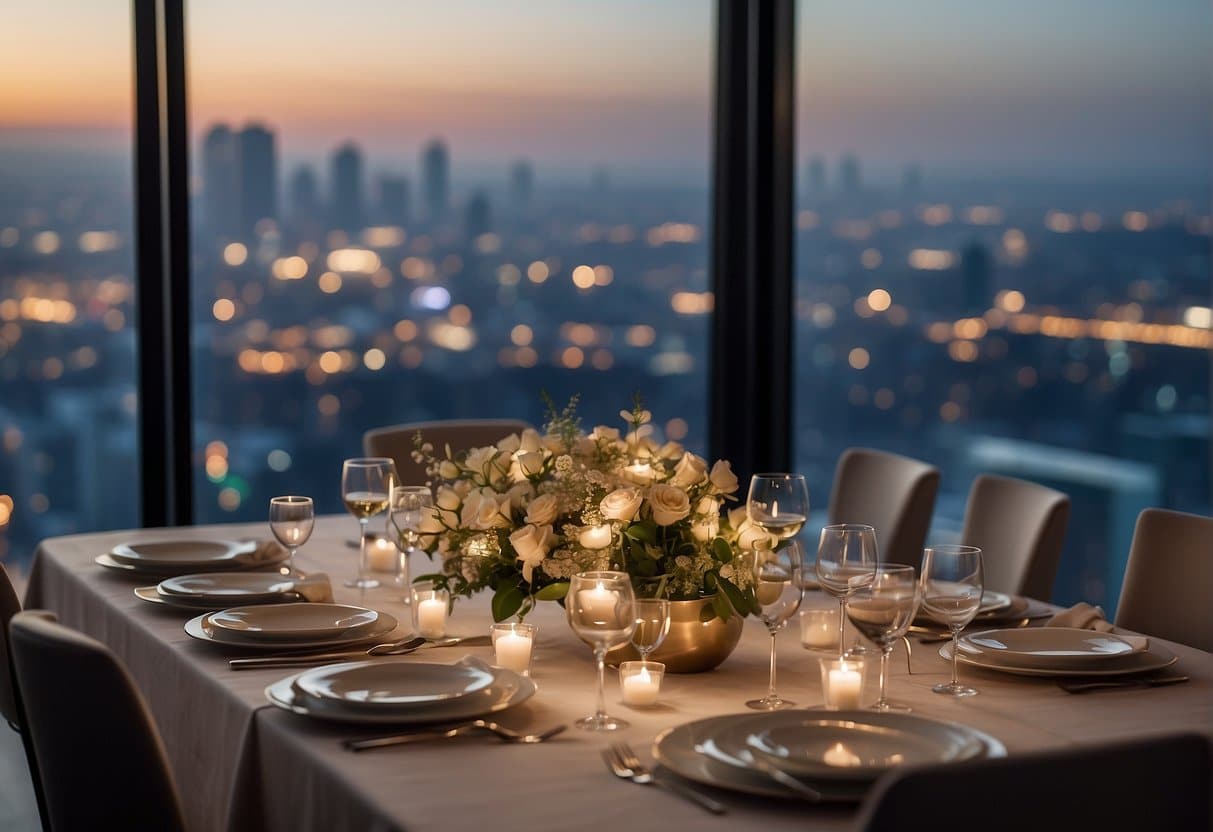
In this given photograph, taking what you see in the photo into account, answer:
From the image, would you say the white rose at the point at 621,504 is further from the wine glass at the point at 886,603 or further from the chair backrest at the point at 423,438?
the chair backrest at the point at 423,438

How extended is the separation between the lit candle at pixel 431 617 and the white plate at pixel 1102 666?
0.78 metres

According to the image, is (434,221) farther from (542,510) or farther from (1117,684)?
(1117,684)

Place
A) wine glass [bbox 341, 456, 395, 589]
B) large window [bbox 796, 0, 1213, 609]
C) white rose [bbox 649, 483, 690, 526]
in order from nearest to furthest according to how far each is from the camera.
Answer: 1. white rose [bbox 649, 483, 690, 526]
2. wine glass [bbox 341, 456, 395, 589]
3. large window [bbox 796, 0, 1213, 609]

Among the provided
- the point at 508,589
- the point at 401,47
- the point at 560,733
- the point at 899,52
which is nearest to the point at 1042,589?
the point at 508,589

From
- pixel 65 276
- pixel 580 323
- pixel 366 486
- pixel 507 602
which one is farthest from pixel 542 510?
pixel 580 323

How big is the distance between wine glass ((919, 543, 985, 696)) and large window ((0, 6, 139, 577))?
9.94 ft

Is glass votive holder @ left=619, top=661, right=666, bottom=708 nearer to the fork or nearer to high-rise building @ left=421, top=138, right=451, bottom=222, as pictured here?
the fork

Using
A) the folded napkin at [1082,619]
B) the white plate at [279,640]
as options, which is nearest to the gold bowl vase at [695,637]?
the white plate at [279,640]

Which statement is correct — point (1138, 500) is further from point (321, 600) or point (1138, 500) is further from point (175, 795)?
point (175, 795)

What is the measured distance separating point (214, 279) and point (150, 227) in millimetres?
277

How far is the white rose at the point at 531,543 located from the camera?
205 cm

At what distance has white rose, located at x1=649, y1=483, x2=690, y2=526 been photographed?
79.7 inches

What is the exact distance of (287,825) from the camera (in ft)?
5.63

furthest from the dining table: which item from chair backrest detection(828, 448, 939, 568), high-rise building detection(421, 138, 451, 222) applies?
high-rise building detection(421, 138, 451, 222)
